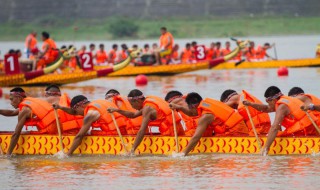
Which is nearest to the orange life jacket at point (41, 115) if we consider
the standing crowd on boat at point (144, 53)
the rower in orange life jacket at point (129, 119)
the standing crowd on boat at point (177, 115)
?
the standing crowd on boat at point (177, 115)

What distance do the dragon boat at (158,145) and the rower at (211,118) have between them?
18 centimetres

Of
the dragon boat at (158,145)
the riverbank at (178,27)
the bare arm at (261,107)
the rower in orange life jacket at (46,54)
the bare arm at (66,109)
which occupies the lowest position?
the dragon boat at (158,145)

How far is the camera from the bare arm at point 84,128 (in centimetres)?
1462

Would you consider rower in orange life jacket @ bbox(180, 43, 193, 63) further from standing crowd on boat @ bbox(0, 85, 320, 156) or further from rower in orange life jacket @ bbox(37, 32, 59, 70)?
standing crowd on boat @ bbox(0, 85, 320, 156)

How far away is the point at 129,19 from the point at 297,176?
239ft

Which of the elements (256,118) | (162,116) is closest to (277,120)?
(256,118)

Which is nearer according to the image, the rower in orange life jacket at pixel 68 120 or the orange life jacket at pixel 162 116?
the orange life jacket at pixel 162 116

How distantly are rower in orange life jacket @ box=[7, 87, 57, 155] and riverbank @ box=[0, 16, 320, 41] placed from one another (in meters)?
63.2

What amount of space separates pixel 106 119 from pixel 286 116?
2567 mm

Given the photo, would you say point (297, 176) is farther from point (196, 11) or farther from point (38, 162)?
point (196, 11)

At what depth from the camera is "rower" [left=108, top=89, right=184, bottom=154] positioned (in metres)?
14.5

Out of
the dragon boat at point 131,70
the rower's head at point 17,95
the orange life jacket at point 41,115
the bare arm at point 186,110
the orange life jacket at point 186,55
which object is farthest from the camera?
the orange life jacket at point 186,55

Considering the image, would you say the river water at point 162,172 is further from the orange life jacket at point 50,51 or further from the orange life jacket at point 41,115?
the orange life jacket at point 50,51

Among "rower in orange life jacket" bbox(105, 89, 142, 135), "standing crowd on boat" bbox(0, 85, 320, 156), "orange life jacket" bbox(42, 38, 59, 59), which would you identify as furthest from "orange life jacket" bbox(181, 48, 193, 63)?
"rower in orange life jacket" bbox(105, 89, 142, 135)
